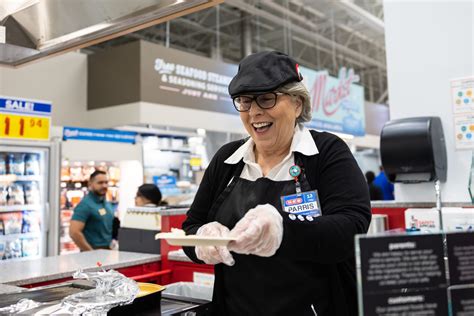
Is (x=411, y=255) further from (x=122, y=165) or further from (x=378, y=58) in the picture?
(x=378, y=58)

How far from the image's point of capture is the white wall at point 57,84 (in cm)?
675

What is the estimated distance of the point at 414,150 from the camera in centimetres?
310

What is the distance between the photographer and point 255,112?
4.48ft

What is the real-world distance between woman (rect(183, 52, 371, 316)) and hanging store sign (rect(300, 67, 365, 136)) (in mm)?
6984

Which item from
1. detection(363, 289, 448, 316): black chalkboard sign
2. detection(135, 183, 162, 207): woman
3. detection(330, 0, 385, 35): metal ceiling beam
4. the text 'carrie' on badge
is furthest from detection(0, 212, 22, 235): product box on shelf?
detection(330, 0, 385, 35): metal ceiling beam

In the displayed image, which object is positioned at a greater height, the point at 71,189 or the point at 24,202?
the point at 71,189

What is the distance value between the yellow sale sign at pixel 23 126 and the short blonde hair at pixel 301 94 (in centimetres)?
410

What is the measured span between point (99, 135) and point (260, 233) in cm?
626

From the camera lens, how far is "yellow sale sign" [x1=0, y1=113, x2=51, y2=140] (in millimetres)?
4605

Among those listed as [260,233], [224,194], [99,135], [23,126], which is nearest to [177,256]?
[224,194]

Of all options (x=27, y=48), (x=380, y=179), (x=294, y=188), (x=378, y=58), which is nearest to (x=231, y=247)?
(x=294, y=188)

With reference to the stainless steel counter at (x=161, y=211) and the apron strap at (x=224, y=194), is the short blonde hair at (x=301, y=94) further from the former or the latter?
the stainless steel counter at (x=161, y=211)

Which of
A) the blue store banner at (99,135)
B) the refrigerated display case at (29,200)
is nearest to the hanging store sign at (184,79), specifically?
the blue store banner at (99,135)

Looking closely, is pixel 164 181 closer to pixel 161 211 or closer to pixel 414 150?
pixel 161 211
